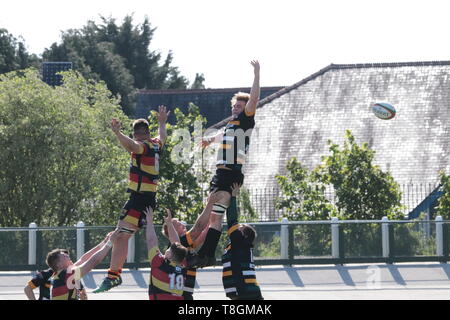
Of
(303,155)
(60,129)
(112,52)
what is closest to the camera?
(60,129)

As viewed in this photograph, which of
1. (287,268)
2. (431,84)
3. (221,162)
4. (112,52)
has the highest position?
(112,52)

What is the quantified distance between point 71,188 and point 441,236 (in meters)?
12.1

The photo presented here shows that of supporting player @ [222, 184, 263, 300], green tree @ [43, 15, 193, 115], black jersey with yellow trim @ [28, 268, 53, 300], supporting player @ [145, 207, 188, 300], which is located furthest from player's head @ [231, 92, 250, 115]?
green tree @ [43, 15, 193, 115]

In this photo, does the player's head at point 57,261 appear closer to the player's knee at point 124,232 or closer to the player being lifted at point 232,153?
the player's knee at point 124,232

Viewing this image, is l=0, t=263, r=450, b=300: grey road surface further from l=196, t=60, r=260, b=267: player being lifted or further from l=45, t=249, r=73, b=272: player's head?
l=45, t=249, r=73, b=272: player's head

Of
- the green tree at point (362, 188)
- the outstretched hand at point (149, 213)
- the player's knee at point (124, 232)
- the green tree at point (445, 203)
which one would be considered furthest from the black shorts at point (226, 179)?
the green tree at point (445, 203)

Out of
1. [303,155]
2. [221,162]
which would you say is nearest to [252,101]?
[221,162]

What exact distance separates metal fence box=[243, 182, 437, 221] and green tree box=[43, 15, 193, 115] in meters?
33.7

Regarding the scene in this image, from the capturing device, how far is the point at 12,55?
69500 mm

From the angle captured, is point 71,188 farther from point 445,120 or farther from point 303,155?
point 445,120

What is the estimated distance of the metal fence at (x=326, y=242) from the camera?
22156mm

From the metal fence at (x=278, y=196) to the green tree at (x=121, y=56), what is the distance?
33660 millimetres

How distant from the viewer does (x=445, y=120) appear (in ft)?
138

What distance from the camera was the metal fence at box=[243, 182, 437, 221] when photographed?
108 ft
